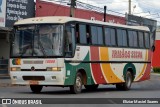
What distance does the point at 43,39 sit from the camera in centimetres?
2105

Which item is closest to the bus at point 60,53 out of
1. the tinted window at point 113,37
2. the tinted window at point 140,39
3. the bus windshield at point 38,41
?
the bus windshield at point 38,41

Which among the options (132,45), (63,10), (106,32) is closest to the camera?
(106,32)

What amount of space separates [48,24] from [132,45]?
23.6 feet

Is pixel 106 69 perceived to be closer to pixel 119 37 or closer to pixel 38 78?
pixel 119 37

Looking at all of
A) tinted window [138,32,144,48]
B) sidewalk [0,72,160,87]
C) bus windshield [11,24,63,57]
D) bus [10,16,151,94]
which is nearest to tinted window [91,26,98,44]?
bus [10,16,151,94]

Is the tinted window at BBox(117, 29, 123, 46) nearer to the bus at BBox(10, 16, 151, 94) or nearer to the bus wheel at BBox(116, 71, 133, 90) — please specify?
the bus at BBox(10, 16, 151, 94)

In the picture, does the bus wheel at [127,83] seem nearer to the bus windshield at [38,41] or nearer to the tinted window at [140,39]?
the tinted window at [140,39]

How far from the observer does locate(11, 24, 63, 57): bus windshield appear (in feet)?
68.1

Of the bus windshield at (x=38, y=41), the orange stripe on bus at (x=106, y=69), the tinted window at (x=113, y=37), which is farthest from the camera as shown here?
the tinted window at (x=113, y=37)

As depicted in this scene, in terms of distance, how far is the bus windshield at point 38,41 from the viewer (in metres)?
20.8

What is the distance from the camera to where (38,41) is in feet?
69.3

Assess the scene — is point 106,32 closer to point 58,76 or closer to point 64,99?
point 58,76

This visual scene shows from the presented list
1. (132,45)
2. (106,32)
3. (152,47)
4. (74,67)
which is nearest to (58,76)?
(74,67)

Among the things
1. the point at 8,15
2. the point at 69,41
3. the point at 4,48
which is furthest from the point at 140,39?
the point at 4,48
